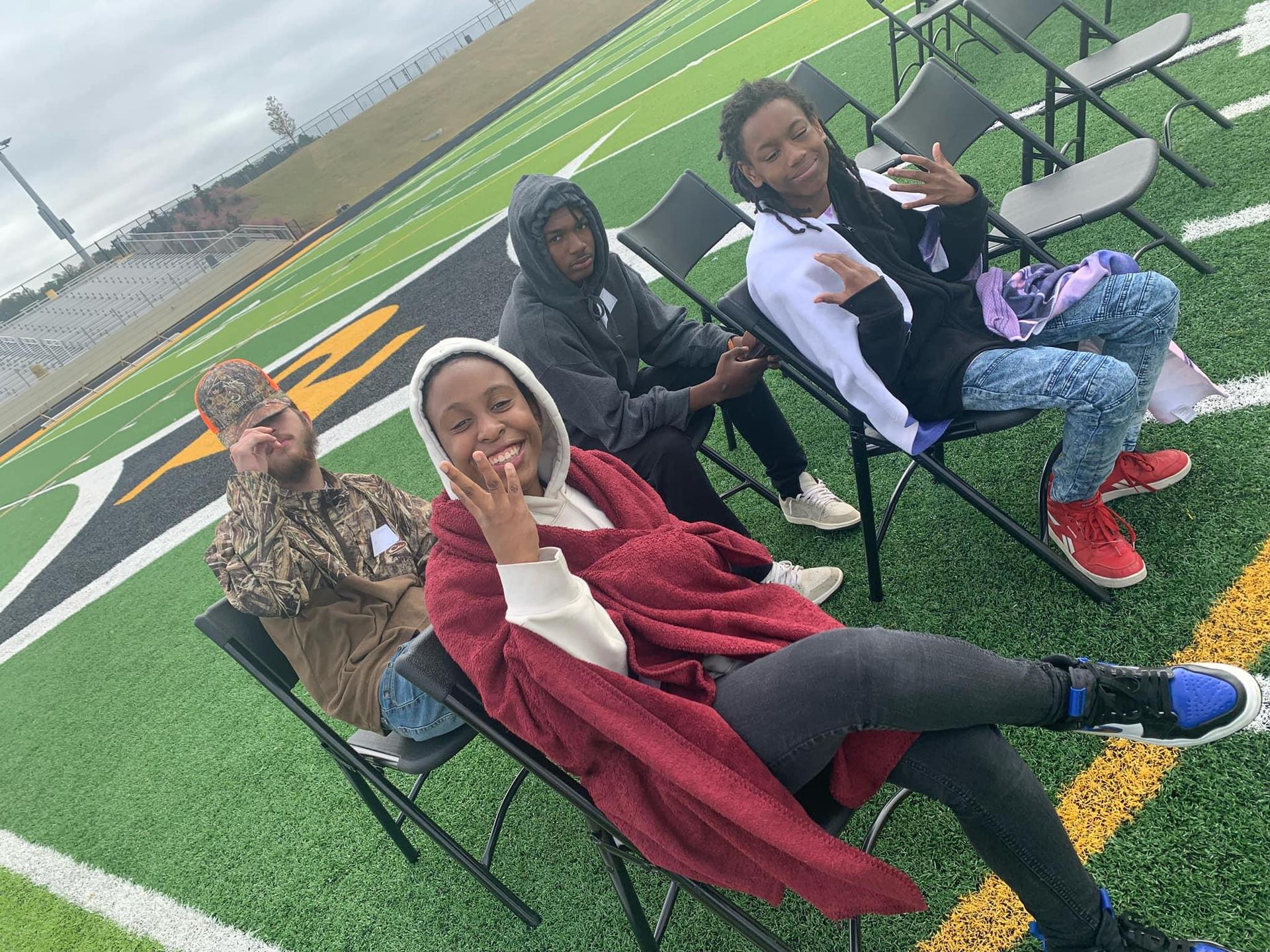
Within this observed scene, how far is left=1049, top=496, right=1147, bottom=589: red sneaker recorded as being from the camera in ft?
7.38

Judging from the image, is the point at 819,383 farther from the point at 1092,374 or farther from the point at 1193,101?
the point at 1193,101

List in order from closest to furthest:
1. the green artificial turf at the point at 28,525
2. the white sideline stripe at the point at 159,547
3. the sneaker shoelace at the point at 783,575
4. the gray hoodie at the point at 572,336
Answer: the sneaker shoelace at the point at 783,575, the gray hoodie at the point at 572,336, the white sideline stripe at the point at 159,547, the green artificial turf at the point at 28,525

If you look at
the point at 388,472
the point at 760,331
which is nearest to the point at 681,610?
the point at 760,331

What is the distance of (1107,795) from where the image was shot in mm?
1817

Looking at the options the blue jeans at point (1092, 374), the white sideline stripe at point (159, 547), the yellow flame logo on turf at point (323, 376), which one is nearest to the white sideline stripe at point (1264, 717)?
the blue jeans at point (1092, 374)

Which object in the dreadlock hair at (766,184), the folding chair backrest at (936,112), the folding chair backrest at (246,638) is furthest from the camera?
the folding chair backrest at (936,112)

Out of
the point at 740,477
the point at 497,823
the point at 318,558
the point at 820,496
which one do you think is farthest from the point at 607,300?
the point at 497,823

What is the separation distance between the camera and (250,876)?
9.07 ft

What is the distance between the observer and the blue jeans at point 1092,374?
6.78 feet

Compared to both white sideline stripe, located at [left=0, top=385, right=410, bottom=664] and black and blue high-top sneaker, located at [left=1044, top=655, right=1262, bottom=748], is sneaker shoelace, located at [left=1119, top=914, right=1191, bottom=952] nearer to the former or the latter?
black and blue high-top sneaker, located at [left=1044, top=655, right=1262, bottom=748]

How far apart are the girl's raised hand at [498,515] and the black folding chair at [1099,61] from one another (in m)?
3.34

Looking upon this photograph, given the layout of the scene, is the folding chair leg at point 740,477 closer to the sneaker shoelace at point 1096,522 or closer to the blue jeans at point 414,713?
the sneaker shoelace at point 1096,522

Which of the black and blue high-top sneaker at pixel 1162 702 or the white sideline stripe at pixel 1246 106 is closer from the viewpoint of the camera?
the black and blue high-top sneaker at pixel 1162 702

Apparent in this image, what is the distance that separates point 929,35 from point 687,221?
5562mm
